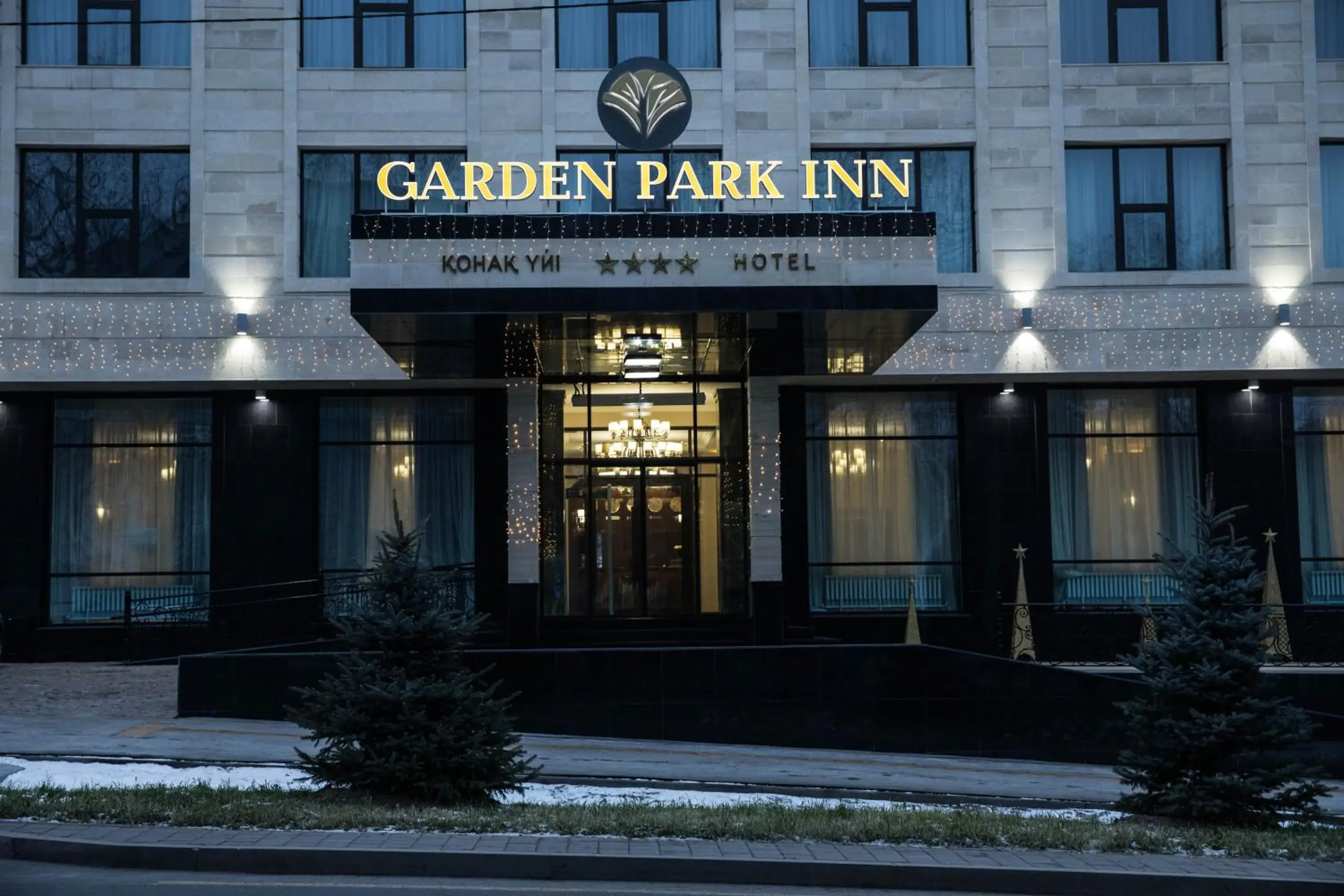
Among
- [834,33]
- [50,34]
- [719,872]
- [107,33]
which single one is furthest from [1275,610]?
[50,34]

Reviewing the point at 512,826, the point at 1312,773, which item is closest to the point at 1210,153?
the point at 1312,773

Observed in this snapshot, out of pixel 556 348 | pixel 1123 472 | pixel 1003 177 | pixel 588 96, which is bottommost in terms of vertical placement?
pixel 1123 472

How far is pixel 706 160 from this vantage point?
24.6m

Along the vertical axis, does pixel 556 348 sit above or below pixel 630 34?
below

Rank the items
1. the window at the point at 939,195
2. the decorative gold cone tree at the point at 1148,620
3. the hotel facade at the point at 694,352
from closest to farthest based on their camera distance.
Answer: the decorative gold cone tree at the point at 1148,620 < the hotel facade at the point at 694,352 < the window at the point at 939,195

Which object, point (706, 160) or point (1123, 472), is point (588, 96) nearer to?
point (706, 160)

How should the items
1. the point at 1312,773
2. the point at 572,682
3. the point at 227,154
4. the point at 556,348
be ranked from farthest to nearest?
the point at 227,154 < the point at 556,348 < the point at 572,682 < the point at 1312,773

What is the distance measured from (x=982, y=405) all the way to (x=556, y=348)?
7.94 m

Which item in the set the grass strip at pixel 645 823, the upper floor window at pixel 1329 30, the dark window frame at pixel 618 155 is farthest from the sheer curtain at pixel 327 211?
the upper floor window at pixel 1329 30

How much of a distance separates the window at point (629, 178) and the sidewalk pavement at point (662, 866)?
606 inches

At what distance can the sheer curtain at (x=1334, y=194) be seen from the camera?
81.8ft

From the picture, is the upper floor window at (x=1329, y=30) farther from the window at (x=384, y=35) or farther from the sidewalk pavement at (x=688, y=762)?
the window at (x=384, y=35)

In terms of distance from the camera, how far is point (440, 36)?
24859mm

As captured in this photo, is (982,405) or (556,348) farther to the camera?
(982,405)
